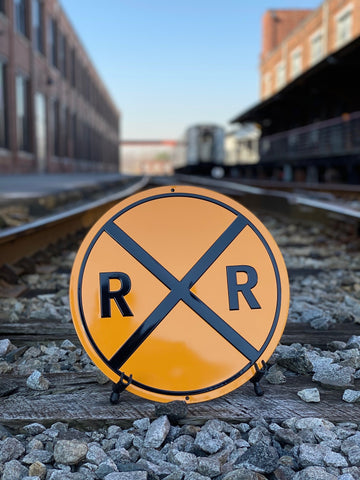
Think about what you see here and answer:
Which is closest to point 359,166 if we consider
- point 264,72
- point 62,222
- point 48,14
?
point 62,222

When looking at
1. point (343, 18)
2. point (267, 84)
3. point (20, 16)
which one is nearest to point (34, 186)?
point (20, 16)

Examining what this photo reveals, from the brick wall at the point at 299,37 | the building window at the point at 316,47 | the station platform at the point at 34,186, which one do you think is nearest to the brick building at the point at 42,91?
the station platform at the point at 34,186

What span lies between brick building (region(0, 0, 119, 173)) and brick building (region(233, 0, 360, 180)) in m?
11.9

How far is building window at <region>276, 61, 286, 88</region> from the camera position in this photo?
35938mm

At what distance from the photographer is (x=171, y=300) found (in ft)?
5.22

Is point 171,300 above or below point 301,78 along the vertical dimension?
below

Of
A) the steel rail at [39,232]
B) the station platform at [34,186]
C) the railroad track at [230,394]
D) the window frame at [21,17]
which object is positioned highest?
the window frame at [21,17]

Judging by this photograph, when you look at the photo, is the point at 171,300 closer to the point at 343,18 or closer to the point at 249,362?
the point at 249,362

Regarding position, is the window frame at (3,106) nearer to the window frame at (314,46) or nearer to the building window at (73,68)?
the building window at (73,68)

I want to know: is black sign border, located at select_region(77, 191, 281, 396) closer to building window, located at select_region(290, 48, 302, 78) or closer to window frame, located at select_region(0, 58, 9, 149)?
window frame, located at select_region(0, 58, 9, 149)

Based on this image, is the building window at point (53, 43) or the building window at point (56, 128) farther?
the building window at point (56, 128)

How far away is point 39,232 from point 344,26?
84.8 feet

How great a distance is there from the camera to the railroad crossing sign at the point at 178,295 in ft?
5.06

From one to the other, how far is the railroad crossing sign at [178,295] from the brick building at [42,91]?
→ 65.3 feet
